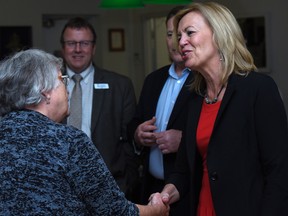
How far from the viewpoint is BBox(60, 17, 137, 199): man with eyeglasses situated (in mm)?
3547

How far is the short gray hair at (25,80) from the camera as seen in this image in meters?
1.92

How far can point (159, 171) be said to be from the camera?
10.6ft

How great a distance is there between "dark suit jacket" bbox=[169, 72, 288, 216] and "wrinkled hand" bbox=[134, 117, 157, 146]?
0.86 metres

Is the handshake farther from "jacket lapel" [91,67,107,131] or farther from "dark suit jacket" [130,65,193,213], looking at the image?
"jacket lapel" [91,67,107,131]

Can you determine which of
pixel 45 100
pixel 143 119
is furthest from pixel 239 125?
pixel 143 119

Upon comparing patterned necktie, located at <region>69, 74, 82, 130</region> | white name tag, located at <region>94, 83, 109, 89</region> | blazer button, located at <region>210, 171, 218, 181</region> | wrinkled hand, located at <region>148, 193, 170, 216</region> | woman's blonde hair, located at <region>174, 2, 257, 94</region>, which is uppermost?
woman's blonde hair, located at <region>174, 2, 257, 94</region>

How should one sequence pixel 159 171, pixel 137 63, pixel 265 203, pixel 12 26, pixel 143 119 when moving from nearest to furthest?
pixel 265 203 → pixel 159 171 → pixel 143 119 → pixel 12 26 → pixel 137 63

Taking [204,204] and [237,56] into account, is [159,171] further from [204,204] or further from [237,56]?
[237,56]

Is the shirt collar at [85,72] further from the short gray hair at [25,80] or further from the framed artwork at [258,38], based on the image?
the framed artwork at [258,38]

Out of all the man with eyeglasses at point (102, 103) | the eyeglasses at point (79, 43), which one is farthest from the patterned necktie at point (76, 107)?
the eyeglasses at point (79, 43)


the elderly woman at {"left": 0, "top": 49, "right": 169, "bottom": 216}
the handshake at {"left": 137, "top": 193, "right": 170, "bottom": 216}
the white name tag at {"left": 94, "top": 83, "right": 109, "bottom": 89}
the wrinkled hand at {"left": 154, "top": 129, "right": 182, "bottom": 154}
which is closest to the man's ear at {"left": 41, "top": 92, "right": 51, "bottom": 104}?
the elderly woman at {"left": 0, "top": 49, "right": 169, "bottom": 216}

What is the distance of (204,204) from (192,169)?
163 millimetres

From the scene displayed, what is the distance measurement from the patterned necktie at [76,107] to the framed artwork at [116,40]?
4.95 m

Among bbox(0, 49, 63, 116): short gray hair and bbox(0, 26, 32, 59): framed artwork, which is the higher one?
bbox(0, 26, 32, 59): framed artwork
